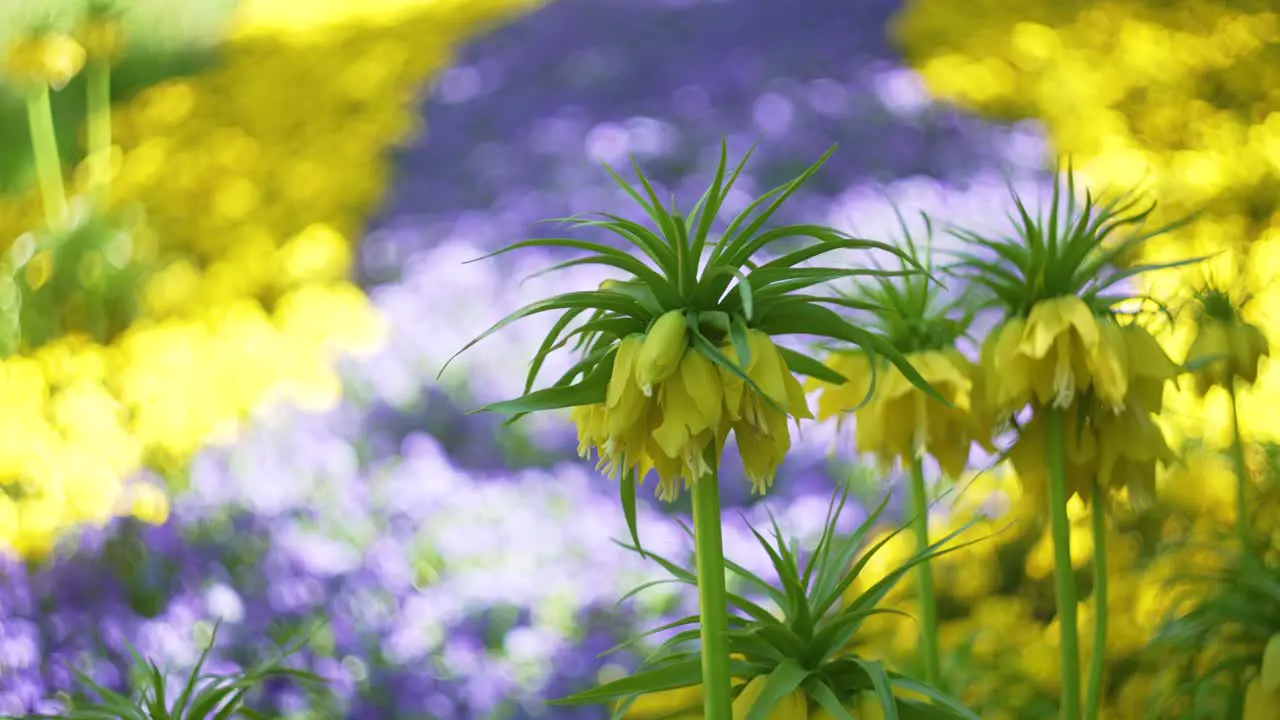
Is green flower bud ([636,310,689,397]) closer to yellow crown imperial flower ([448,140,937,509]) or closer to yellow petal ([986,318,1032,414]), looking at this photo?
yellow crown imperial flower ([448,140,937,509])

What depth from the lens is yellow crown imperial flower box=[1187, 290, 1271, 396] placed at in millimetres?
1048

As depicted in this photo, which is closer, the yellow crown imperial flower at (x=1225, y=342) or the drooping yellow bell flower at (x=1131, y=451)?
the drooping yellow bell flower at (x=1131, y=451)

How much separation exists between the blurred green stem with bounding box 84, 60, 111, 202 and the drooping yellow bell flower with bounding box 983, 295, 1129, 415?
7.86ft

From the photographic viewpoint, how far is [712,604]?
0.62 metres

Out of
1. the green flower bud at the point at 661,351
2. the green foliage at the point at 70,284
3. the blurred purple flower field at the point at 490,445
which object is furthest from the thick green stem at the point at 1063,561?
the green foliage at the point at 70,284

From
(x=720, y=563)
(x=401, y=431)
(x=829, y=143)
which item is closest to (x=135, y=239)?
(x=401, y=431)

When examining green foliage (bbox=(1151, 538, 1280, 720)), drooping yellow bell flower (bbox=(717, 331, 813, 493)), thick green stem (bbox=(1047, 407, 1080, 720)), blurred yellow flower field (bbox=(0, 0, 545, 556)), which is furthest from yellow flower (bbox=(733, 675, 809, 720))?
blurred yellow flower field (bbox=(0, 0, 545, 556))

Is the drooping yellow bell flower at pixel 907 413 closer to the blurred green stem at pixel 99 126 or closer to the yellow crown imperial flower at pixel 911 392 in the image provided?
the yellow crown imperial flower at pixel 911 392

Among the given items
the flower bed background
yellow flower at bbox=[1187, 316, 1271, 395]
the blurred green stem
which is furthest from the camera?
the blurred green stem

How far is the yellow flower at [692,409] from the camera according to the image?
0.58 metres

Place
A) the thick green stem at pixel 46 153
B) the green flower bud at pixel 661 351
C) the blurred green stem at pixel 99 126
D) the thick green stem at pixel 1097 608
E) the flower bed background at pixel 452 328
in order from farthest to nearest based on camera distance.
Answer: the blurred green stem at pixel 99 126 → the thick green stem at pixel 46 153 → the flower bed background at pixel 452 328 → the thick green stem at pixel 1097 608 → the green flower bud at pixel 661 351

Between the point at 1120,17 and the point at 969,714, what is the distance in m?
2.45

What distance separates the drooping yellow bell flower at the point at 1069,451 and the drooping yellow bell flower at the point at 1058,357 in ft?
0.11

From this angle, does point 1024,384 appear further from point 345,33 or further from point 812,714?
point 345,33
